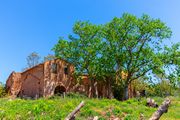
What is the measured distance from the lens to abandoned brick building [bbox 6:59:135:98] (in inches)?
1917

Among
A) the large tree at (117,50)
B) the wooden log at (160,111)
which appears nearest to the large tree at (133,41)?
the large tree at (117,50)

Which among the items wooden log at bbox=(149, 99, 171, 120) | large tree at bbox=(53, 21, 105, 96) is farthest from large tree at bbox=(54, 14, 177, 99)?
wooden log at bbox=(149, 99, 171, 120)

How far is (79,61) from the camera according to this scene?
4881 centimetres

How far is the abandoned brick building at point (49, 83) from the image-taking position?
160 ft

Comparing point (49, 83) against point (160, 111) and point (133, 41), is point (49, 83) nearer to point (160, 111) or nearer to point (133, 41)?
point (133, 41)

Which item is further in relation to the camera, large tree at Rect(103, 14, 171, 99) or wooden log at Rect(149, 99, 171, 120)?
large tree at Rect(103, 14, 171, 99)

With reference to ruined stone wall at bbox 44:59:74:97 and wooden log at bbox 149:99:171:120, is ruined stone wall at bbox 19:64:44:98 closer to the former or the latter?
ruined stone wall at bbox 44:59:74:97

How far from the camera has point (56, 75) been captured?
49750mm

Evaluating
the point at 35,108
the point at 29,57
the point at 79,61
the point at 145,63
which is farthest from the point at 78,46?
the point at 35,108

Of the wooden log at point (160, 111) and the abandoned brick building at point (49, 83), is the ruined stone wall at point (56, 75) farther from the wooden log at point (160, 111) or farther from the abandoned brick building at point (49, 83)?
the wooden log at point (160, 111)

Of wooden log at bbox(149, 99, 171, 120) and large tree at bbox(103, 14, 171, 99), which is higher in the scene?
large tree at bbox(103, 14, 171, 99)

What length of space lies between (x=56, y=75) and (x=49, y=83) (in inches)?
70.3

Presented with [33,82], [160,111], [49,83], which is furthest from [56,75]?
[160,111]

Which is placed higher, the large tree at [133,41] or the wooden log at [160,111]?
the large tree at [133,41]
